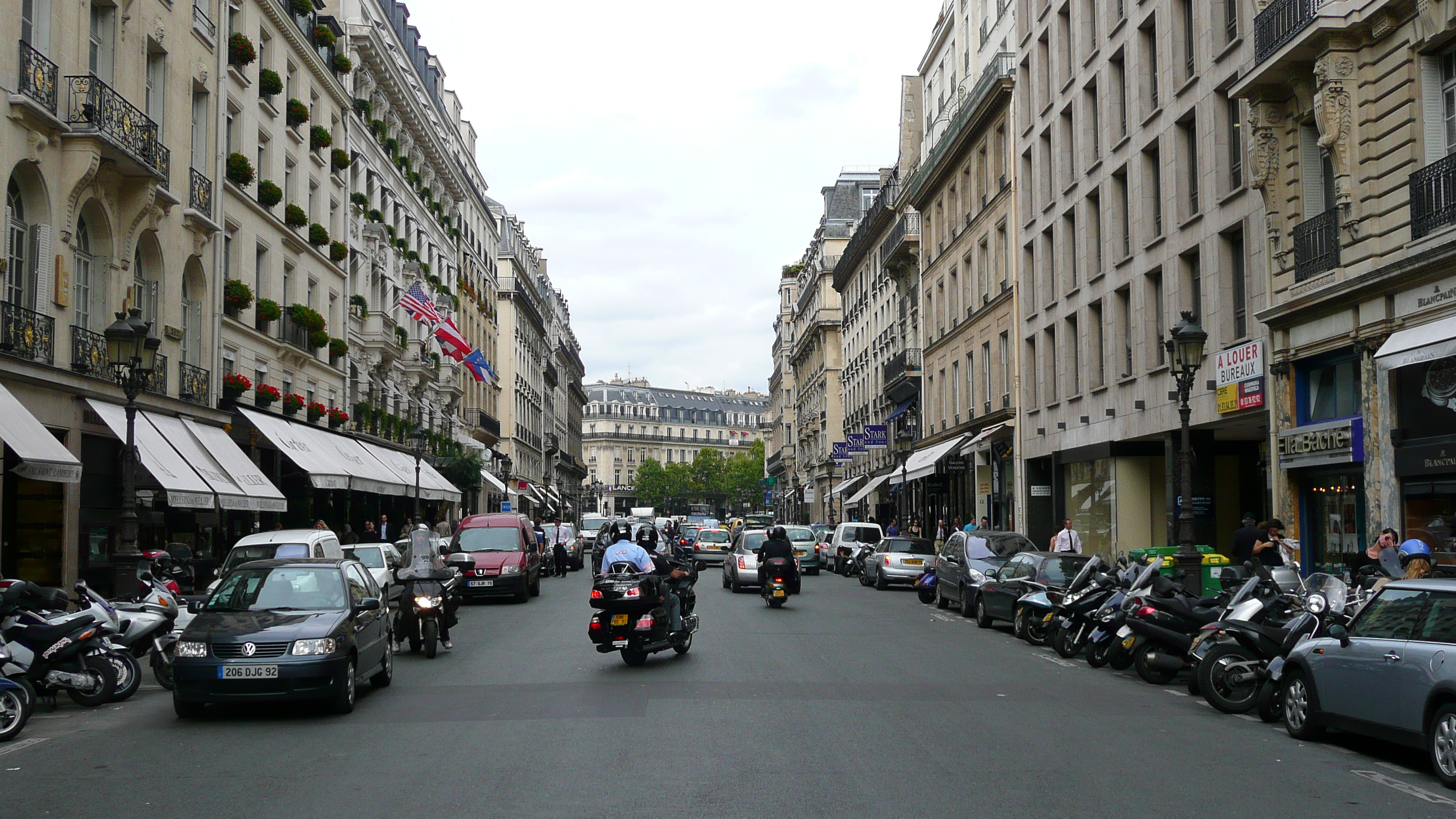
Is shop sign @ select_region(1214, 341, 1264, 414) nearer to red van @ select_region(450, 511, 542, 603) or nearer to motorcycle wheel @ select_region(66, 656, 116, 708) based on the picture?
red van @ select_region(450, 511, 542, 603)

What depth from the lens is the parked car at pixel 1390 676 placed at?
9070 millimetres

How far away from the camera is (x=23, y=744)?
1071 cm

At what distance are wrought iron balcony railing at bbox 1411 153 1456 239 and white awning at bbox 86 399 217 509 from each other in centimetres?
2063

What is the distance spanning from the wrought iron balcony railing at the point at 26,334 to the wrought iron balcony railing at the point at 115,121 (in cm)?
345

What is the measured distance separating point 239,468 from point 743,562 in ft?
39.4

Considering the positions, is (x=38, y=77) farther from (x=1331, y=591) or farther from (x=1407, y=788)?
(x=1407, y=788)

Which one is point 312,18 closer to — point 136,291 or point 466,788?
point 136,291

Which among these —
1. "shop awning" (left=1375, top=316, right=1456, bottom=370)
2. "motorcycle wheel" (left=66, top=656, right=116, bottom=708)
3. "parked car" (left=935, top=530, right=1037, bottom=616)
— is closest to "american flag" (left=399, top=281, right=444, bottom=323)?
"parked car" (left=935, top=530, right=1037, bottom=616)

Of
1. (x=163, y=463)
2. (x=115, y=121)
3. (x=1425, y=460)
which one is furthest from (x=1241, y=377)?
(x=115, y=121)

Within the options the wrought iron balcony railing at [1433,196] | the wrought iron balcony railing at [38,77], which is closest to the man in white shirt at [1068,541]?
the wrought iron balcony railing at [1433,196]

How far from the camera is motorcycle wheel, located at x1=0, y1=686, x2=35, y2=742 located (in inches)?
426

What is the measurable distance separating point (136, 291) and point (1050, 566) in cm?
1861

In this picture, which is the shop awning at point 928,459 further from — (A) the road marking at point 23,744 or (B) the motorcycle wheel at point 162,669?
(A) the road marking at point 23,744

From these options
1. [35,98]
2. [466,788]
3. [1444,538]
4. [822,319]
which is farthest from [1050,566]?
[822,319]
